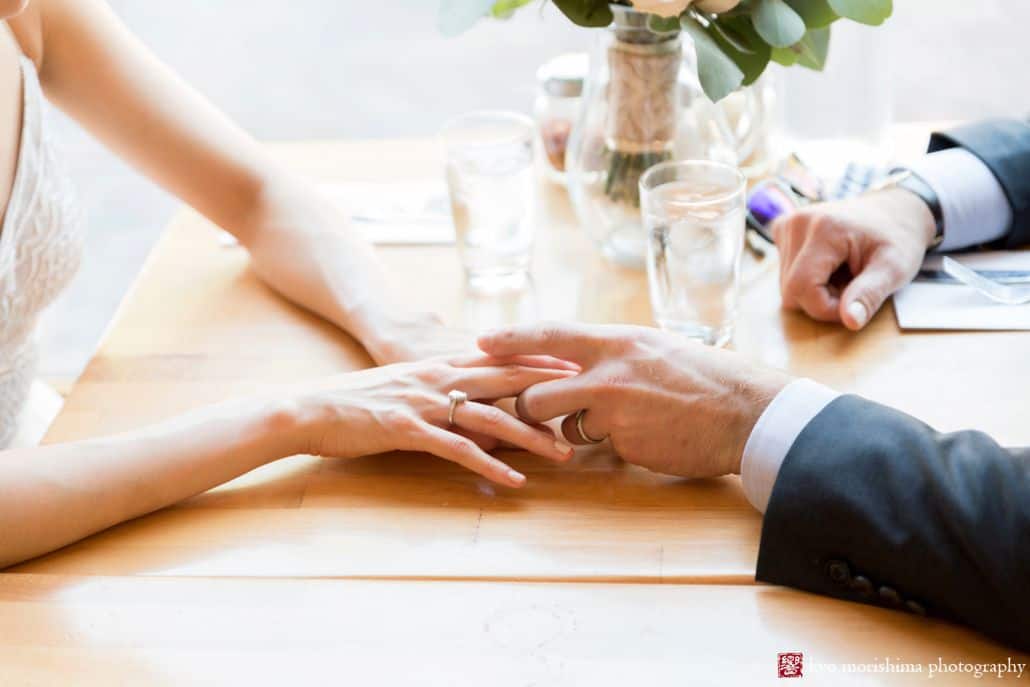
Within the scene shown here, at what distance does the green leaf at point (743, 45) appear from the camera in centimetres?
129

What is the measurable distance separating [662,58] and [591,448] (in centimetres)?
47

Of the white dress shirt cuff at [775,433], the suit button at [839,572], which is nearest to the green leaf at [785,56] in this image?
the white dress shirt cuff at [775,433]

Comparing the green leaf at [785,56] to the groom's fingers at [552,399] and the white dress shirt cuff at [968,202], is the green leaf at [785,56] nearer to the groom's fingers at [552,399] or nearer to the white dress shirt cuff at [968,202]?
the white dress shirt cuff at [968,202]

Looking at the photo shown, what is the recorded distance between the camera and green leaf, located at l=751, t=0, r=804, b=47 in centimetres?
124

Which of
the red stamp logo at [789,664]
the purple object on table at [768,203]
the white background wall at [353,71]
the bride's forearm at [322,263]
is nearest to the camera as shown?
the red stamp logo at [789,664]

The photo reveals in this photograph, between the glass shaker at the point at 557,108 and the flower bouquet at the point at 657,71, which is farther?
the glass shaker at the point at 557,108

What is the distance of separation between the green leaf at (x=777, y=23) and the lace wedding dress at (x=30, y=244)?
2.92 feet

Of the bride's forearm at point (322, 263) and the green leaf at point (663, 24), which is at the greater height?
the green leaf at point (663, 24)

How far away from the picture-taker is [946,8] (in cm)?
385

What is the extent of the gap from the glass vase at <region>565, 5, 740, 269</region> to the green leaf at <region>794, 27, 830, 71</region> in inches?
5.0

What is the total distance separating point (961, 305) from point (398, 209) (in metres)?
0.77

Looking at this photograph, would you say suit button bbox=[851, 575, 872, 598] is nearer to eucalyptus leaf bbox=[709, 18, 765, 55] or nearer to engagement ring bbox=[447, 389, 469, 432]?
engagement ring bbox=[447, 389, 469, 432]

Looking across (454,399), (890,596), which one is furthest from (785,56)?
(890,596)

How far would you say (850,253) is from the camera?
55.1 inches
